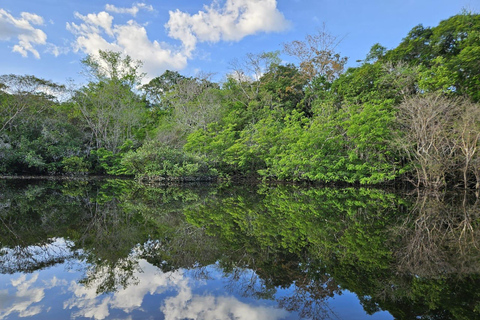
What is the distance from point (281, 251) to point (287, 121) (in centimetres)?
1546

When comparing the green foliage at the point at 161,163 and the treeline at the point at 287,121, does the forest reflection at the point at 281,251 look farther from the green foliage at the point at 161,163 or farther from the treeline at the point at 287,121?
the green foliage at the point at 161,163

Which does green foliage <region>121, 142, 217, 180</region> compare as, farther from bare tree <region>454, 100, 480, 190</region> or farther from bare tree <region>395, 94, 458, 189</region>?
bare tree <region>454, 100, 480, 190</region>

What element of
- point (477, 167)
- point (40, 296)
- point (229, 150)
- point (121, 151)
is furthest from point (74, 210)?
point (121, 151)

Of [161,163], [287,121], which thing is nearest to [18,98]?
[161,163]

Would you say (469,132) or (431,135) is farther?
(431,135)

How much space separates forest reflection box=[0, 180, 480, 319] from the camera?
315cm

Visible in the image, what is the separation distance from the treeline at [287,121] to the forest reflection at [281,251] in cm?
629

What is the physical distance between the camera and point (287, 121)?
19.3 meters

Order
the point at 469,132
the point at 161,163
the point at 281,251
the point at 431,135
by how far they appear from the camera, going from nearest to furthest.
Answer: the point at 281,251 < the point at 469,132 < the point at 431,135 < the point at 161,163

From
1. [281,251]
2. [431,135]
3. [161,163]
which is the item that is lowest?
[281,251]

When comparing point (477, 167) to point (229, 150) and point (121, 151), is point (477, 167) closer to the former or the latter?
point (229, 150)

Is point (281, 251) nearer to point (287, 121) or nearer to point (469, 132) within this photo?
point (469, 132)

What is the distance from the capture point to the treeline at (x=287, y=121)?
13.5m

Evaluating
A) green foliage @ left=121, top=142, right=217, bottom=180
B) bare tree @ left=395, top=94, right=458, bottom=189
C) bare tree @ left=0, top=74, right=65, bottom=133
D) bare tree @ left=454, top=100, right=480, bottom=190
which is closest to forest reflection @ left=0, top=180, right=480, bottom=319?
bare tree @ left=454, top=100, right=480, bottom=190
